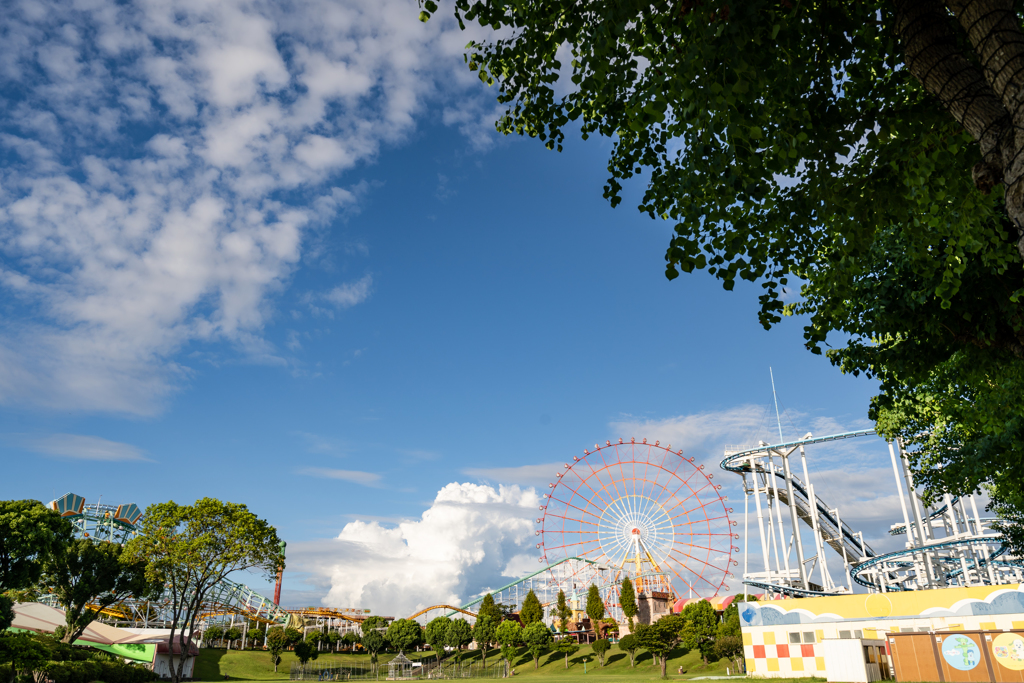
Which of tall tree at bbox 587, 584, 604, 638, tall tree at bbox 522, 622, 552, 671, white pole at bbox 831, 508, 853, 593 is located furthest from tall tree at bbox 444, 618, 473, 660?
white pole at bbox 831, 508, 853, 593

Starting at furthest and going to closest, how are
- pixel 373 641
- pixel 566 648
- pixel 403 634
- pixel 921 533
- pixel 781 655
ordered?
1. pixel 403 634
2. pixel 373 641
3. pixel 566 648
4. pixel 921 533
5. pixel 781 655

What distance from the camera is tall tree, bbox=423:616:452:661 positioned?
50.6 meters

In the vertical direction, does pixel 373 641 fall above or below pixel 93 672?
below

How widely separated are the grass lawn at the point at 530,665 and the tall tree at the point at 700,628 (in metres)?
0.81

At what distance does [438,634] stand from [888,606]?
39.0 meters

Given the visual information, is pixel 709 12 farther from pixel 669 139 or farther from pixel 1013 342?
pixel 1013 342

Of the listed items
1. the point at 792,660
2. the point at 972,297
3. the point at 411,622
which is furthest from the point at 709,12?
the point at 411,622

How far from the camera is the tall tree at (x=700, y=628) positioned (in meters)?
34.7

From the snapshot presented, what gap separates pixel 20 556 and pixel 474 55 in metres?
27.7

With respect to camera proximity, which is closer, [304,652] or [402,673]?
[402,673]

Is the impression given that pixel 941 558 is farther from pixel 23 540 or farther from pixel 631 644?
pixel 23 540

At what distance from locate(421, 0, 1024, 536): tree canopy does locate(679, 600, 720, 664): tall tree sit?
3124cm

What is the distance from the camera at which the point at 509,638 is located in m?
47.0

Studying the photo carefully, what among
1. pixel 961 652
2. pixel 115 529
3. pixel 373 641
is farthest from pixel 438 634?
pixel 961 652
